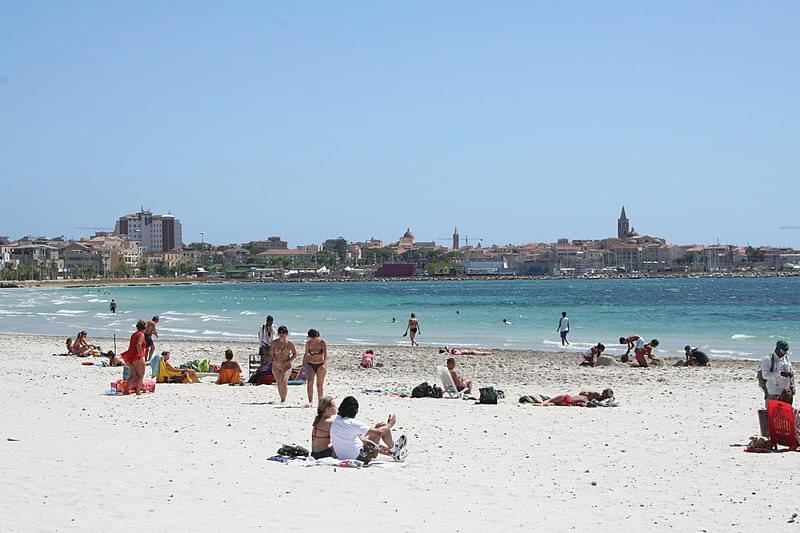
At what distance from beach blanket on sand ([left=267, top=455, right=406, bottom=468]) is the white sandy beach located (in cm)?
18

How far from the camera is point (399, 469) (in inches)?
382

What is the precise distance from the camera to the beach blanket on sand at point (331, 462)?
9.81 metres

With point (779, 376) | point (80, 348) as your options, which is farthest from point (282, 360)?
point (80, 348)

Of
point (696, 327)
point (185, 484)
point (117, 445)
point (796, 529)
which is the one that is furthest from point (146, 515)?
point (696, 327)

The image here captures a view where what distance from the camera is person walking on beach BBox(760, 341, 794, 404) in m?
11.4

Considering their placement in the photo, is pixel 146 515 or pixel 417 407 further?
pixel 417 407

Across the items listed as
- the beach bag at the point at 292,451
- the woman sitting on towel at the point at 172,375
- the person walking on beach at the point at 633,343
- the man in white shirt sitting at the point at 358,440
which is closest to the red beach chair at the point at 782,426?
the man in white shirt sitting at the point at 358,440

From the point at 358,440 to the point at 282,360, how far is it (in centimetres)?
504

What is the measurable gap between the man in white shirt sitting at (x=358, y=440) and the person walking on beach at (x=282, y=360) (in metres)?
4.54

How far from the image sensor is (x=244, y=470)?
940cm

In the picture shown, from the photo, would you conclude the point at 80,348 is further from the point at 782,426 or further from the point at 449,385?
the point at 782,426

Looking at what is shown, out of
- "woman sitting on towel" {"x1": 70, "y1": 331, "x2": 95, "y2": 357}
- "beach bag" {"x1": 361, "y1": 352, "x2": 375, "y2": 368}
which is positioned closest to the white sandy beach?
"beach bag" {"x1": 361, "y1": 352, "x2": 375, "y2": 368}

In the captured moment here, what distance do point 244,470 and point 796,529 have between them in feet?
16.4

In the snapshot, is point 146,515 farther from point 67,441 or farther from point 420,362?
point 420,362
